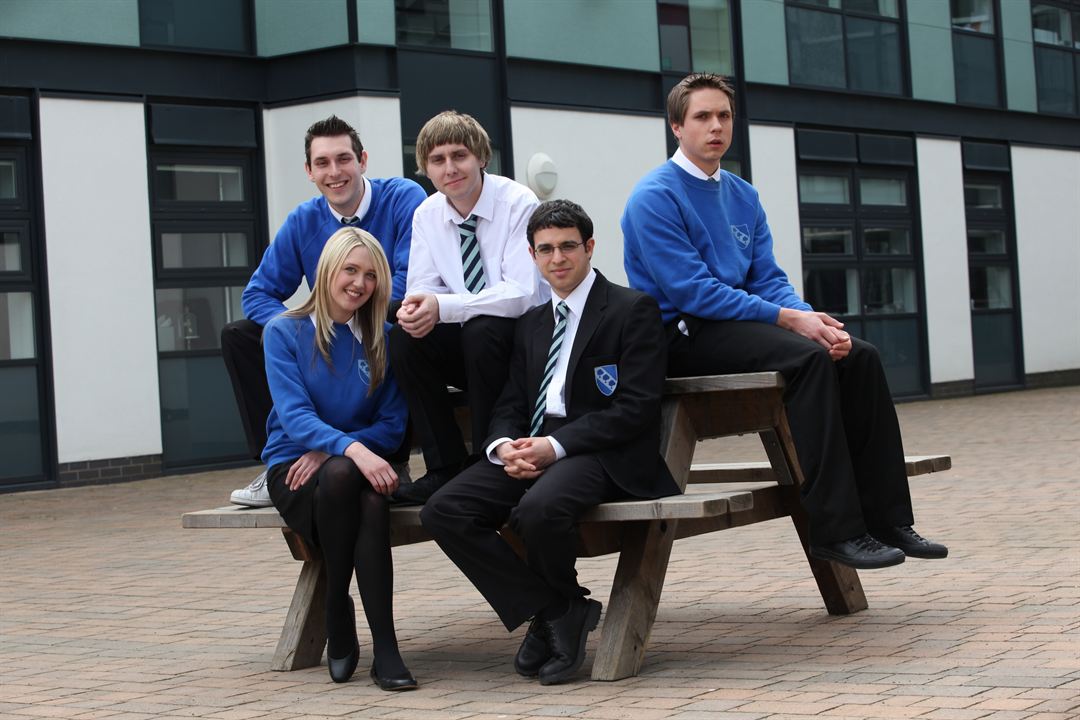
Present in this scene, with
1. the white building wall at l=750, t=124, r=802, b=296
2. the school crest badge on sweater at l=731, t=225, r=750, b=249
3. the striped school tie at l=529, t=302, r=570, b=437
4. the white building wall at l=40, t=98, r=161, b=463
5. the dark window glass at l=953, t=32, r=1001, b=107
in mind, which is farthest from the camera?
the dark window glass at l=953, t=32, r=1001, b=107

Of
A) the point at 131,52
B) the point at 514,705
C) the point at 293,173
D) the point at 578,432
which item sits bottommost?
the point at 514,705

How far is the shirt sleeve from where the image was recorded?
5895 mm

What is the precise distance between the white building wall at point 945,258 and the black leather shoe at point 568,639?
20144 millimetres

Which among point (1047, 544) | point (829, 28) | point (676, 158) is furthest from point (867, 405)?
point (829, 28)

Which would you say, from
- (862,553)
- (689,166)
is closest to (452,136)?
(689,166)

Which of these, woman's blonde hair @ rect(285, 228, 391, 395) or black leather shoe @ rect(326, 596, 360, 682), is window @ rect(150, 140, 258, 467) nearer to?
woman's blonde hair @ rect(285, 228, 391, 395)

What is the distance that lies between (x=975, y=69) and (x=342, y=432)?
72.6 feet

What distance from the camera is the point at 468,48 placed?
61.0ft

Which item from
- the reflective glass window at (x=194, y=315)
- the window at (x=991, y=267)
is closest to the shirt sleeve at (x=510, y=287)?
the reflective glass window at (x=194, y=315)

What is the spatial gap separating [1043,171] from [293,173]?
15041mm

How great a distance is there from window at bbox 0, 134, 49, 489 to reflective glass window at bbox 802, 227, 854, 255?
37.5 ft

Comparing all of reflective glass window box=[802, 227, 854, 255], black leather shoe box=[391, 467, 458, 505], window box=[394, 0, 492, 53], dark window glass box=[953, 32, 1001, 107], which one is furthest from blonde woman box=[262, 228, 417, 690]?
dark window glass box=[953, 32, 1001, 107]

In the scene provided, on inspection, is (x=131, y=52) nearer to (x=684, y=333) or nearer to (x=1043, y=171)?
(x=684, y=333)

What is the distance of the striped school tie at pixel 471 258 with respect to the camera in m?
6.15
